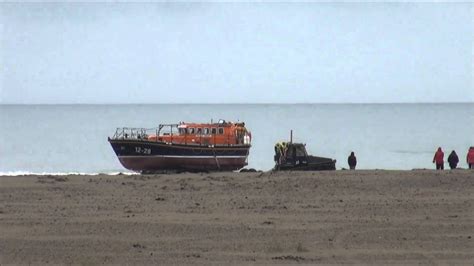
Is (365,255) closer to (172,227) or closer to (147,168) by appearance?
(172,227)

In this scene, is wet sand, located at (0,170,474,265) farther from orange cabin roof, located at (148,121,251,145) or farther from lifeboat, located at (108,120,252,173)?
orange cabin roof, located at (148,121,251,145)

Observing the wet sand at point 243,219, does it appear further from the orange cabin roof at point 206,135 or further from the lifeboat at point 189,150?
the orange cabin roof at point 206,135

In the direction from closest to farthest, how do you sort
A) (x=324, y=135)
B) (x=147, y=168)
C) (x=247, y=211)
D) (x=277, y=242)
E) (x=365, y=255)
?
(x=365, y=255) → (x=277, y=242) → (x=247, y=211) → (x=147, y=168) → (x=324, y=135)

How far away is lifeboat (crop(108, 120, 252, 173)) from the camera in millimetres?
38219

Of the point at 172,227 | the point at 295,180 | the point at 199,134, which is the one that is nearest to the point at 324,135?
the point at 199,134

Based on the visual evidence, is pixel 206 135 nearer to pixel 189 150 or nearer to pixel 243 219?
pixel 189 150

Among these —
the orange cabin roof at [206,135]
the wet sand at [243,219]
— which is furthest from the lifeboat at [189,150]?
the wet sand at [243,219]

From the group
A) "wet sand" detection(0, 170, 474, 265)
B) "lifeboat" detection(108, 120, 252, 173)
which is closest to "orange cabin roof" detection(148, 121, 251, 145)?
"lifeboat" detection(108, 120, 252, 173)

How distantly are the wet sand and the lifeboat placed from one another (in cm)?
778

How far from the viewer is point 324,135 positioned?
354ft

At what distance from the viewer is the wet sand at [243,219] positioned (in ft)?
57.2

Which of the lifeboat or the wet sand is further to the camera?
the lifeboat

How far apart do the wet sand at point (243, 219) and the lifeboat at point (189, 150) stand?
7.78m

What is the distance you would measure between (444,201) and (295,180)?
526 cm
